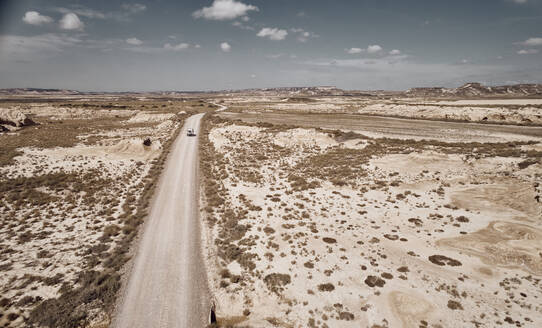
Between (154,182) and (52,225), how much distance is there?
10346 mm

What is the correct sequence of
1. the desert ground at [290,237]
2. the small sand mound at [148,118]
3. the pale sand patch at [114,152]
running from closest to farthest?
the desert ground at [290,237] → the pale sand patch at [114,152] → the small sand mound at [148,118]

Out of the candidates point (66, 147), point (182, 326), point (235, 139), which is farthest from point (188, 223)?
point (66, 147)

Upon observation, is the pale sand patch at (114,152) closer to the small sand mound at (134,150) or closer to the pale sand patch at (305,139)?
the small sand mound at (134,150)

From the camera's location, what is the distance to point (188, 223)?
766 inches

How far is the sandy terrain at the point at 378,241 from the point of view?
11.9 metres

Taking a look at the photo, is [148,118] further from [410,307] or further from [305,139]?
[410,307]

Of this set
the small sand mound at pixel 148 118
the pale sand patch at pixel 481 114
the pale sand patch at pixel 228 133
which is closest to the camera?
the pale sand patch at pixel 228 133

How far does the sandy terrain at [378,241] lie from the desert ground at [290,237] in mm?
97

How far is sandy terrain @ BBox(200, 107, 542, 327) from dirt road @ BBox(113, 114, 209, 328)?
1086mm

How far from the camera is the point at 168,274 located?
14.1 m

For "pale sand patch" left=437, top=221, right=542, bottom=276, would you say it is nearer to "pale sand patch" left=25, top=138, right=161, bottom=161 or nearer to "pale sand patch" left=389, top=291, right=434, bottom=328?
"pale sand patch" left=389, top=291, right=434, bottom=328

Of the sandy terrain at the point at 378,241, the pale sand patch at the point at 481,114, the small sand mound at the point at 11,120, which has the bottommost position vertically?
the sandy terrain at the point at 378,241

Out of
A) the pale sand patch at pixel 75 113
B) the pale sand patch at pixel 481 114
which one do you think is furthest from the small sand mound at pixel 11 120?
the pale sand patch at pixel 481 114

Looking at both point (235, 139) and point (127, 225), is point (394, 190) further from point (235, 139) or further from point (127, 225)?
point (235, 139)
